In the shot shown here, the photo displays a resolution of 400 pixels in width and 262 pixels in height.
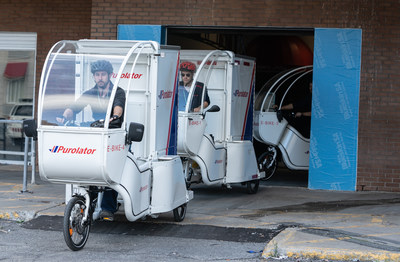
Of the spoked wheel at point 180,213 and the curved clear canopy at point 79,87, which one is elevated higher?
the curved clear canopy at point 79,87

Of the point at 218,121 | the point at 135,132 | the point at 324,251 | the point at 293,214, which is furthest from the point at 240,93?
the point at 324,251

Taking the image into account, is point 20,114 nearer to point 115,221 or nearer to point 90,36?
point 90,36

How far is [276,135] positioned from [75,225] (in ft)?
23.4

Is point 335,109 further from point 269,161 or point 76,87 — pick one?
point 76,87

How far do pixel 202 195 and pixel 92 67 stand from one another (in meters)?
4.89

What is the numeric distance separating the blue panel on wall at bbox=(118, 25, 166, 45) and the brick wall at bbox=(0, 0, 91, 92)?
62.5 inches

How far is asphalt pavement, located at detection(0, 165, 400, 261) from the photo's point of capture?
7758 millimetres

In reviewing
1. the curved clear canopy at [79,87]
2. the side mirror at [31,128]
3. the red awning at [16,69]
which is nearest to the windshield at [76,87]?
the curved clear canopy at [79,87]

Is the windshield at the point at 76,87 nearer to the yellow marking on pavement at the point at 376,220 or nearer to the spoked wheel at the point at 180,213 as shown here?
the spoked wheel at the point at 180,213

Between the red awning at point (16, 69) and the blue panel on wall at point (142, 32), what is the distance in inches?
126

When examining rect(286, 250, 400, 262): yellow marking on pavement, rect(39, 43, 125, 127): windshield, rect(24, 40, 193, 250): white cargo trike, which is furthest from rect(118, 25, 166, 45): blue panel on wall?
rect(286, 250, 400, 262): yellow marking on pavement

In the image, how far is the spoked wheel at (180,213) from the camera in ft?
30.8

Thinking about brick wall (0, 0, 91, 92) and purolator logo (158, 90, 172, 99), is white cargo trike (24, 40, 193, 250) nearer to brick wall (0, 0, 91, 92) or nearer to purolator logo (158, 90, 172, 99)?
purolator logo (158, 90, 172, 99)

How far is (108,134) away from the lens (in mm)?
7387
